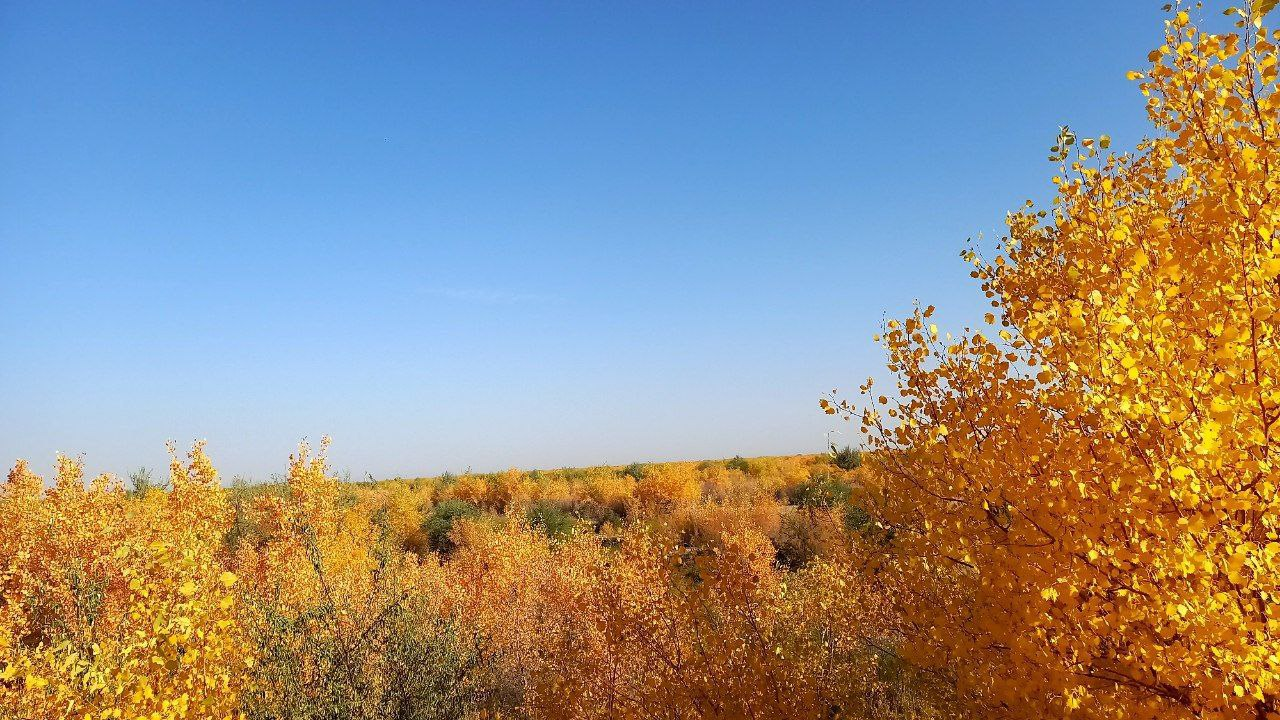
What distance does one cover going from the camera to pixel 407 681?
900 cm

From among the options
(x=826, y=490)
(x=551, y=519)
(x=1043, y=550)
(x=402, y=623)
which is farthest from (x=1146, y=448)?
(x=551, y=519)

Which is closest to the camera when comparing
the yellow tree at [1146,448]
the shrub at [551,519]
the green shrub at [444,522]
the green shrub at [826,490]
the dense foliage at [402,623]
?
the yellow tree at [1146,448]

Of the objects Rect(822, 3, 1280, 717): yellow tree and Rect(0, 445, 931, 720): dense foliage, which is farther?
Rect(0, 445, 931, 720): dense foliage

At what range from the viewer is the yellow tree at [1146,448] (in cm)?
204

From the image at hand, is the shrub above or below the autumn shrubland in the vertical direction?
below

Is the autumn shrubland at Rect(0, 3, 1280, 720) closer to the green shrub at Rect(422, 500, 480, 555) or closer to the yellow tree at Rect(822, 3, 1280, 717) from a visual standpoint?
the yellow tree at Rect(822, 3, 1280, 717)

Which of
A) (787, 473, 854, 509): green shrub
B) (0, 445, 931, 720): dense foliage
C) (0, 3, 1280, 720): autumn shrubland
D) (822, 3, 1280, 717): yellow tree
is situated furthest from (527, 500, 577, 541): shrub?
(822, 3, 1280, 717): yellow tree

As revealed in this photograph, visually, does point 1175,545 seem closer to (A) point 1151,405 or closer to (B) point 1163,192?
(A) point 1151,405

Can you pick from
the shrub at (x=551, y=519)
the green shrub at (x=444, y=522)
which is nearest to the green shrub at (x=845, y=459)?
the shrub at (x=551, y=519)

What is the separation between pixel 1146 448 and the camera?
2400 millimetres

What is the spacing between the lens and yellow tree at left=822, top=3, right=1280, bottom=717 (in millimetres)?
2035

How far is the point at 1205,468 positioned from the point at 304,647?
395 inches

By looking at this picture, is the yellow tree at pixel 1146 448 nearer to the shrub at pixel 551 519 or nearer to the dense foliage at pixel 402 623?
the dense foliage at pixel 402 623

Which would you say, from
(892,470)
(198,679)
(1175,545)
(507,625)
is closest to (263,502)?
(507,625)
